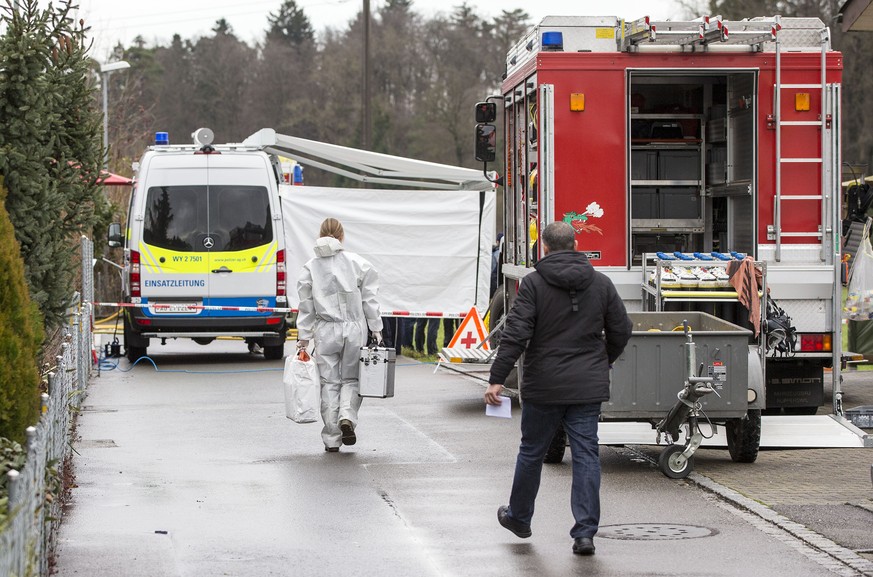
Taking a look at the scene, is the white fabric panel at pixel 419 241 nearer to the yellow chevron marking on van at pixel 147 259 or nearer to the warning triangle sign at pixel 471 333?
the yellow chevron marking on van at pixel 147 259

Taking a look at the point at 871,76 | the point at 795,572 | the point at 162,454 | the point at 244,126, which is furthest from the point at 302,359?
the point at 244,126

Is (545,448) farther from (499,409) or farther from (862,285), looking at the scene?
(862,285)

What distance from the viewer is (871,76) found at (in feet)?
172

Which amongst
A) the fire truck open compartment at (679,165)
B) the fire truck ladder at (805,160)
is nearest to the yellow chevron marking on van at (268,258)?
the fire truck open compartment at (679,165)

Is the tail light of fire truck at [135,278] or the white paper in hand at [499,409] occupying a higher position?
the tail light of fire truck at [135,278]

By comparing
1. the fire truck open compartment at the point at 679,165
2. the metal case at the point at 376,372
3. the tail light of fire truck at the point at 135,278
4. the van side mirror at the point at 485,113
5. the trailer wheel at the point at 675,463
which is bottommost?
the trailer wheel at the point at 675,463

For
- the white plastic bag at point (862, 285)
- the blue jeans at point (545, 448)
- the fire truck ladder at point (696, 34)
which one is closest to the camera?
the blue jeans at point (545, 448)

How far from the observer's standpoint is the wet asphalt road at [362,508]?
700 cm

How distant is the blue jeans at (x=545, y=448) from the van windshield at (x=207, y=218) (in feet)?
38.4

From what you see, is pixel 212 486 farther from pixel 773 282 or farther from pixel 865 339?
pixel 865 339

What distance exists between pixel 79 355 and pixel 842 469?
754cm

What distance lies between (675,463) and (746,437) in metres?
0.82

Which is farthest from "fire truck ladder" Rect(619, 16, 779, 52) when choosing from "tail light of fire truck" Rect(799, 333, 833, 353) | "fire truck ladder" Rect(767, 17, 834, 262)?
"tail light of fire truck" Rect(799, 333, 833, 353)

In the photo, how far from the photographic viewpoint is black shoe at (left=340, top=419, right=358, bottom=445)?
10.8 meters
